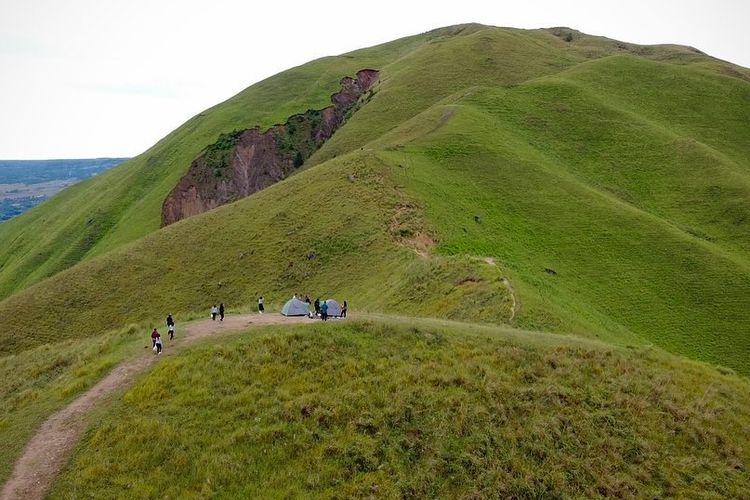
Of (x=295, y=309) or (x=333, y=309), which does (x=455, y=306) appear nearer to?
(x=333, y=309)

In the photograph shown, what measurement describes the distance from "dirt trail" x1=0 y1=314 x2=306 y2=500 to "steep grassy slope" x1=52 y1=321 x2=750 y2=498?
0.63 meters

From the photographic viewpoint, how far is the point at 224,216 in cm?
5616

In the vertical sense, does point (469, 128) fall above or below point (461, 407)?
above

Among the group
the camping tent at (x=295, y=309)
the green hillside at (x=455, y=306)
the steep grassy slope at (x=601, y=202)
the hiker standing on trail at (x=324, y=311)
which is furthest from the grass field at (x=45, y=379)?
the steep grassy slope at (x=601, y=202)

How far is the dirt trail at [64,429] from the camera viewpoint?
14859 millimetres

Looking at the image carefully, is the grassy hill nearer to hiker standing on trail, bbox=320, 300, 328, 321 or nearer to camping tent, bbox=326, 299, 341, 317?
camping tent, bbox=326, 299, 341, 317

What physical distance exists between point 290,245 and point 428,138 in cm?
2455

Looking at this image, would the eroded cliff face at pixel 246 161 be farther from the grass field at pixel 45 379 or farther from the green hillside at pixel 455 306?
the grass field at pixel 45 379

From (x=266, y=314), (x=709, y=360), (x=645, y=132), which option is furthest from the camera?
(x=645, y=132)

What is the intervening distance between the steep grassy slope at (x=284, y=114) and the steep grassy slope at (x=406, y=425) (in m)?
62.4

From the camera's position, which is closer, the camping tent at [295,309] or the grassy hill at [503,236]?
the camping tent at [295,309]

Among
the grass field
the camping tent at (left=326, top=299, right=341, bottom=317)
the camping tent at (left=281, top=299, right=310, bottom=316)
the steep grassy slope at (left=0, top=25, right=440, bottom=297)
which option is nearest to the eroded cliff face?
the steep grassy slope at (left=0, top=25, right=440, bottom=297)

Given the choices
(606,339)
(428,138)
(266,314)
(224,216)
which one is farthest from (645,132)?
(266,314)

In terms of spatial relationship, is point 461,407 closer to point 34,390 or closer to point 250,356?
point 250,356
